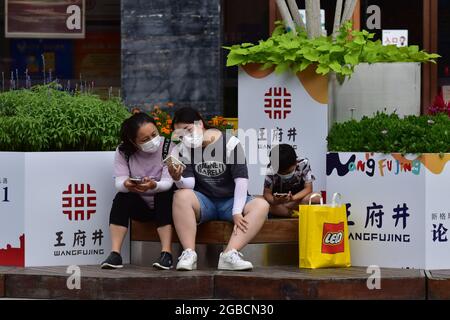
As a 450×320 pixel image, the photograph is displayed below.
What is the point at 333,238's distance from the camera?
27.1 ft

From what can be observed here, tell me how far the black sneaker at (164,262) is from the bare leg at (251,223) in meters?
0.44

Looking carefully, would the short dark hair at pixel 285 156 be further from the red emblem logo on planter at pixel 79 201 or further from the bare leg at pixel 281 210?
the red emblem logo on planter at pixel 79 201

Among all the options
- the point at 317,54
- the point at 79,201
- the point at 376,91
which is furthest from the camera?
the point at 376,91

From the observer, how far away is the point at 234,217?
8.12m

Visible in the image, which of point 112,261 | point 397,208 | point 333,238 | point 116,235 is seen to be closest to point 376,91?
point 397,208

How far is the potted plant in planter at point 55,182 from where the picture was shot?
8.37m

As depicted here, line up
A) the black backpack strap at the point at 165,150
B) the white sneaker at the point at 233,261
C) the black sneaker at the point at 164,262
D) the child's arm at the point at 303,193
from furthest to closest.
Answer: the child's arm at the point at 303,193, the black backpack strap at the point at 165,150, the black sneaker at the point at 164,262, the white sneaker at the point at 233,261

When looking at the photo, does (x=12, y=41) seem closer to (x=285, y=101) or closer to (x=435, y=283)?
(x=285, y=101)

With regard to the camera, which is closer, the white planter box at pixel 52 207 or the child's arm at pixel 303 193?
the white planter box at pixel 52 207

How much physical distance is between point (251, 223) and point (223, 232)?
34 cm

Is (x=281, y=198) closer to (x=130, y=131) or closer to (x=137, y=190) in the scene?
(x=137, y=190)

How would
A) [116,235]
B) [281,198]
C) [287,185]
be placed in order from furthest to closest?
1. [287,185]
2. [281,198]
3. [116,235]

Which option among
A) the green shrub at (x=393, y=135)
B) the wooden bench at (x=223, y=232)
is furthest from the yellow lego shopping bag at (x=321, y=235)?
the green shrub at (x=393, y=135)

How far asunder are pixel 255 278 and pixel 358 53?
2447 mm
